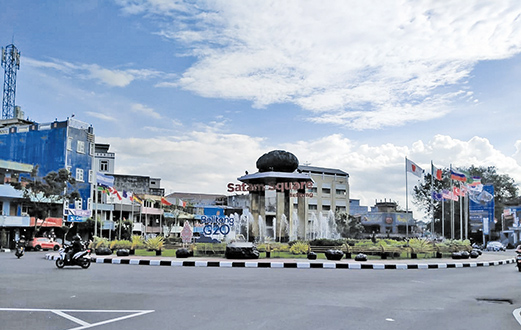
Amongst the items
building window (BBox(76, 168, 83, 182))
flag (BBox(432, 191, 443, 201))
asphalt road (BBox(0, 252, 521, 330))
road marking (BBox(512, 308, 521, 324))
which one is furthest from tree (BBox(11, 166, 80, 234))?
road marking (BBox(512, 308, 521, 324))

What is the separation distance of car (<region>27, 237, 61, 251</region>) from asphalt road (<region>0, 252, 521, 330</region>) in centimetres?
2485

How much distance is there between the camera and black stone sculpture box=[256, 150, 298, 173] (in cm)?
3428

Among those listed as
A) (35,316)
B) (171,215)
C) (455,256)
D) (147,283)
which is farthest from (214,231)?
(171,215)

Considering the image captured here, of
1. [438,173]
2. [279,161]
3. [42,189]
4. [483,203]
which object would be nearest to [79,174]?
[42,189]

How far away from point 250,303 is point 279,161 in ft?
83.2

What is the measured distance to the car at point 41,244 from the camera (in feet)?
120

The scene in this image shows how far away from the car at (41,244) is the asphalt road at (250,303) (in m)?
24.9

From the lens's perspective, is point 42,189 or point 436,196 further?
point 436,196

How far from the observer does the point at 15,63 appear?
2165 inches

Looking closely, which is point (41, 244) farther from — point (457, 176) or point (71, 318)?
point (71, 318)

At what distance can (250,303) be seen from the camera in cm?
908

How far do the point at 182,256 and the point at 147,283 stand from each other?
10.3 m

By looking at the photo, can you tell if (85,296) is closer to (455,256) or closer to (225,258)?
(225,258)

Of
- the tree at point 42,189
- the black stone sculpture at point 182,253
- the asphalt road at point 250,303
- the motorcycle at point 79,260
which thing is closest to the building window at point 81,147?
the tree at point 42,189
